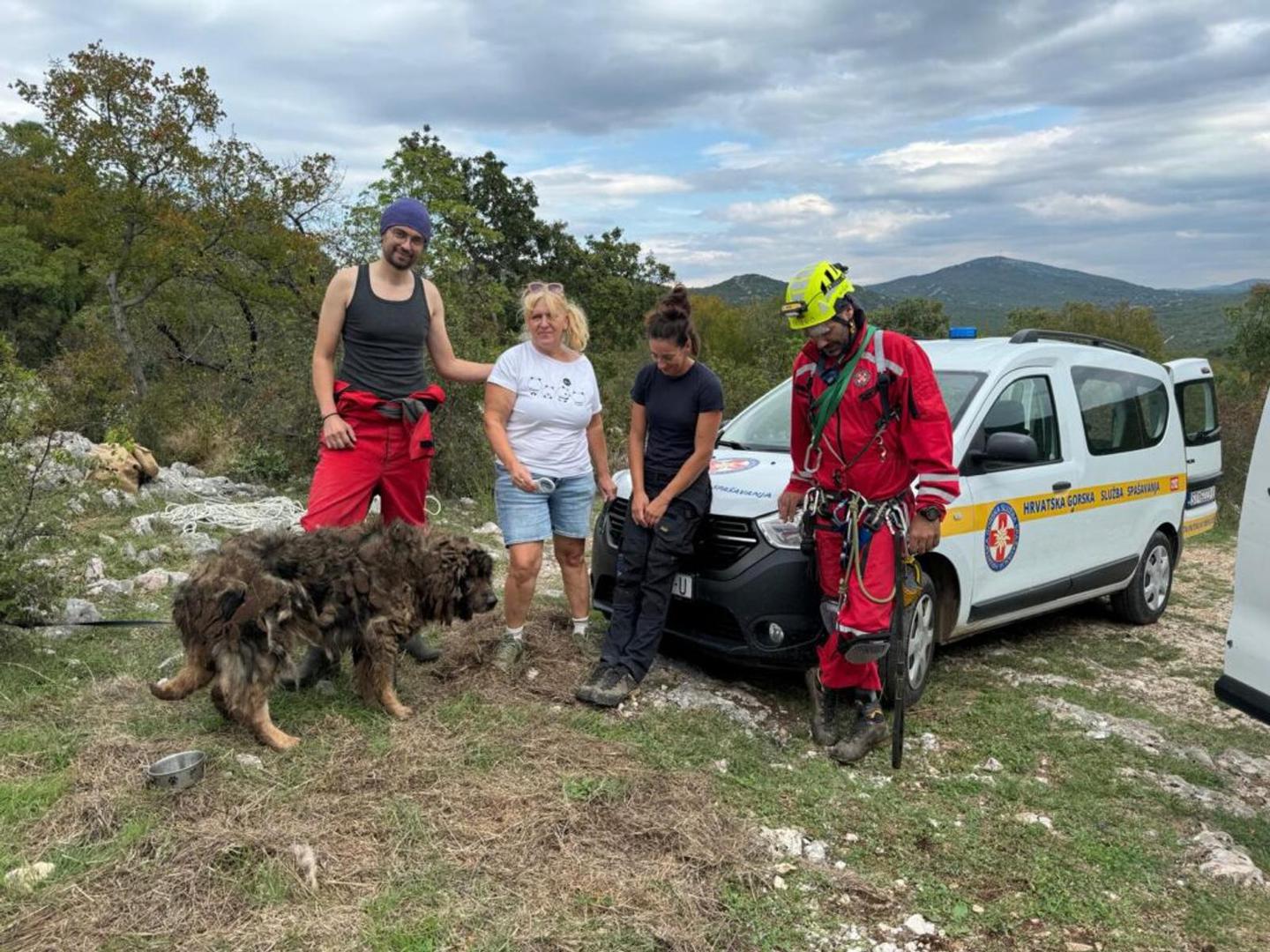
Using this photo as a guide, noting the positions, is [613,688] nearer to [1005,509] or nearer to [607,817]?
[607,817]

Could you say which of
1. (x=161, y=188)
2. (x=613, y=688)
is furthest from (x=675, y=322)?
(x=161, y=188)

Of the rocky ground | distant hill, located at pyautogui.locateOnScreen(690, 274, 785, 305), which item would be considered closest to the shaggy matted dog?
the rocky ground

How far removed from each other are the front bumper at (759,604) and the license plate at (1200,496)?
4.38 metres

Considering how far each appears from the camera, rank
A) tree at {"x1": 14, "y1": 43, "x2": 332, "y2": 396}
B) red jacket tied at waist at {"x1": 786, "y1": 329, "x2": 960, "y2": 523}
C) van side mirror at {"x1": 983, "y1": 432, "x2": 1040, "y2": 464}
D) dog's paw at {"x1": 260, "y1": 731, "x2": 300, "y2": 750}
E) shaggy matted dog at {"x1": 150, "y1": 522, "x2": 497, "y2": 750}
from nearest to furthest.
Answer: shaggy matted dog at {"x1": 150, "y1": 522, "x2": 497, "y2": 750}, dog's paw at {"x1": 260, "y1": 731, "x2": 300, "y2": 750}, red jacket tied at waist at {"x1": 786, "y1": 329, "x2": 960, "y2": 523}, van side mirror at {"x1": 983, "y1": 432, "x2": 1040, "y2": 464}, tree at {"x1": 14, "y1": 43, "x2": 332, "y2": 396}

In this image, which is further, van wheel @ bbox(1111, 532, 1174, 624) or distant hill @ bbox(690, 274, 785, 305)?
distant hill @ bbox(690, 274, 785, 305)

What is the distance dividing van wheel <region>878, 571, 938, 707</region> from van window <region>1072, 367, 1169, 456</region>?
1882 millimetres

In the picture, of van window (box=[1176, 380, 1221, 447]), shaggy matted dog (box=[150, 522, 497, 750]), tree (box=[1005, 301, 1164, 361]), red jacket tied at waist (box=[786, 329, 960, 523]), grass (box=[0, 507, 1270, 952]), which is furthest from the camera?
tree (box=[1005, 301, 1164, 361])

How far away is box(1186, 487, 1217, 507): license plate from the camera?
7031 millimetres

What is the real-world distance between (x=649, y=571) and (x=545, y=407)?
98cm

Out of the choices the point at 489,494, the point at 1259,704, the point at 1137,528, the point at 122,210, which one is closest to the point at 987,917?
the point at 1259,704

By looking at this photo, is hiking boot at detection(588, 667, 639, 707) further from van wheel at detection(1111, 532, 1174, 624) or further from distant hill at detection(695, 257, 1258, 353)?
distant hill at detection(695, 257, 1258, 353)

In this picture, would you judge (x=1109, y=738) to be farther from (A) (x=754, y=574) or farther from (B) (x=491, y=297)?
(B) (x=491, y=297)

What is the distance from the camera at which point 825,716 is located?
431 cm

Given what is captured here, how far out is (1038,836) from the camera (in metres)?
3.49
